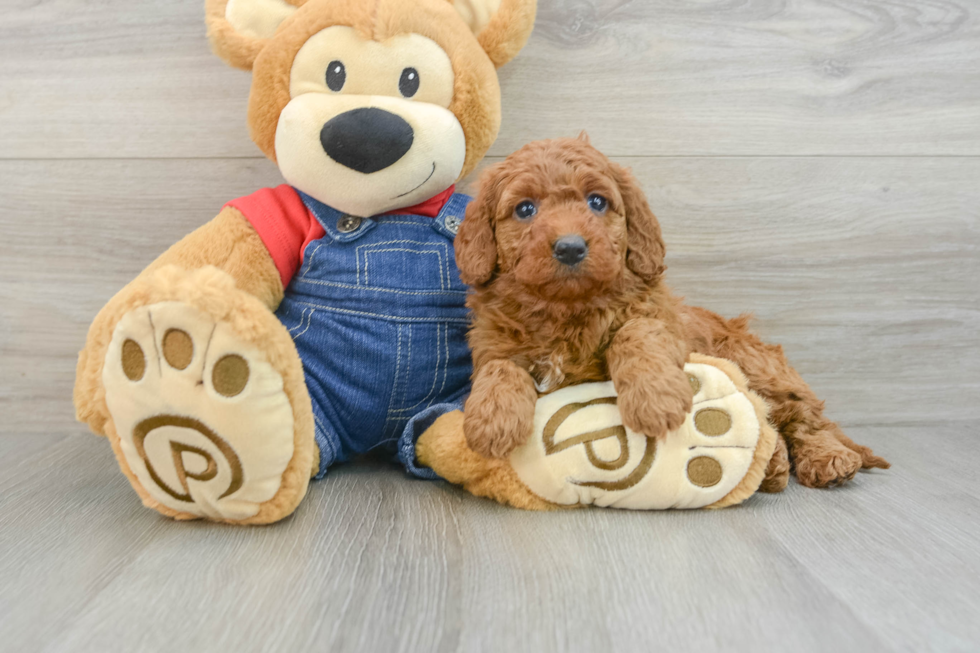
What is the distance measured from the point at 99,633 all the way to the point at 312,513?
11.8 inches

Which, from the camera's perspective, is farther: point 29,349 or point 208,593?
point 29,349

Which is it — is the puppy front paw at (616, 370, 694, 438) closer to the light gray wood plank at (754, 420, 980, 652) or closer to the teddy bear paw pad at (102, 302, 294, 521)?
the light gray wood plank at (754, 420, 980, 652)

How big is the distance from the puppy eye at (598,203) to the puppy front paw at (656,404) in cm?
23

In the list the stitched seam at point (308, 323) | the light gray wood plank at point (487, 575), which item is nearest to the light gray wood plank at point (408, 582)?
the light gray wood plank at point (487, 575)

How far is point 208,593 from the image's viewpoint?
65cm

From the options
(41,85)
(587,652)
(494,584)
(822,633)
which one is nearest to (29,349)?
(41,85)

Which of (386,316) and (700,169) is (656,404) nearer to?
(386,316)

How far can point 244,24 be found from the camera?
1.00 metres

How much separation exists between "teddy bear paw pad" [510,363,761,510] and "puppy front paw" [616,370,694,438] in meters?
0.05

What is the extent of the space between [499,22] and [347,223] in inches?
14.9

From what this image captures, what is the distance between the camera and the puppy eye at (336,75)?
94cm

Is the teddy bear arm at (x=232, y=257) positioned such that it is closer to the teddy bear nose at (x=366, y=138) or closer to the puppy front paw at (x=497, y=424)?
the teddy bear nose at (x=366, y=138)

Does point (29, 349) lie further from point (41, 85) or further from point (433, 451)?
point (433, 451)

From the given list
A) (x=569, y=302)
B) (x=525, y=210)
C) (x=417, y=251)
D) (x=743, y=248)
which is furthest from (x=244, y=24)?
(x=743, y=248)
